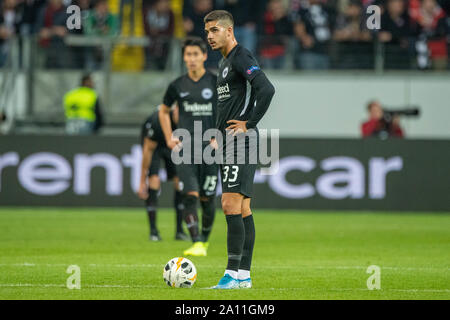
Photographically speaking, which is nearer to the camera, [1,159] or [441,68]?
[1,159]

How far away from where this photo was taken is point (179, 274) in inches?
324

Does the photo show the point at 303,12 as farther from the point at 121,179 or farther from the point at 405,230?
the point at 405,230

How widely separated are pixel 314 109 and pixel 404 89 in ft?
6.68

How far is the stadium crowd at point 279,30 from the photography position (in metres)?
20.3

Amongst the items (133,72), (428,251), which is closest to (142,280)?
(428,251)

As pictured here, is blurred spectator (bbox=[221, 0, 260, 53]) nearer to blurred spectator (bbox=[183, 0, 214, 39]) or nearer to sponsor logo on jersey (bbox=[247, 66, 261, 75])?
blurred spectator (bbox=[183, 0, 214, 39])

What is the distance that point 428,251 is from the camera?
475 inches

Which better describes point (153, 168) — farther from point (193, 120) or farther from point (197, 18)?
point (197, 18)

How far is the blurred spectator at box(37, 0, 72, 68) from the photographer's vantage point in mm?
20422

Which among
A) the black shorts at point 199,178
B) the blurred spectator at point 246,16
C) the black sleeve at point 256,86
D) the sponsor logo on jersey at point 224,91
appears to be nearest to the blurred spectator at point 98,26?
the blurred spectator at point 246,16

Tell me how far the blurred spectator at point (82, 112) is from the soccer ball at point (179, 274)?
36.9 feet

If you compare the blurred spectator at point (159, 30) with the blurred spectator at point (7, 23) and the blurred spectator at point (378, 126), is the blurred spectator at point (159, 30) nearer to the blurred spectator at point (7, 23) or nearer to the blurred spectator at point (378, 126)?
the blurred spectator at point (7, 23)

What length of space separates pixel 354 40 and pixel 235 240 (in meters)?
12.8
